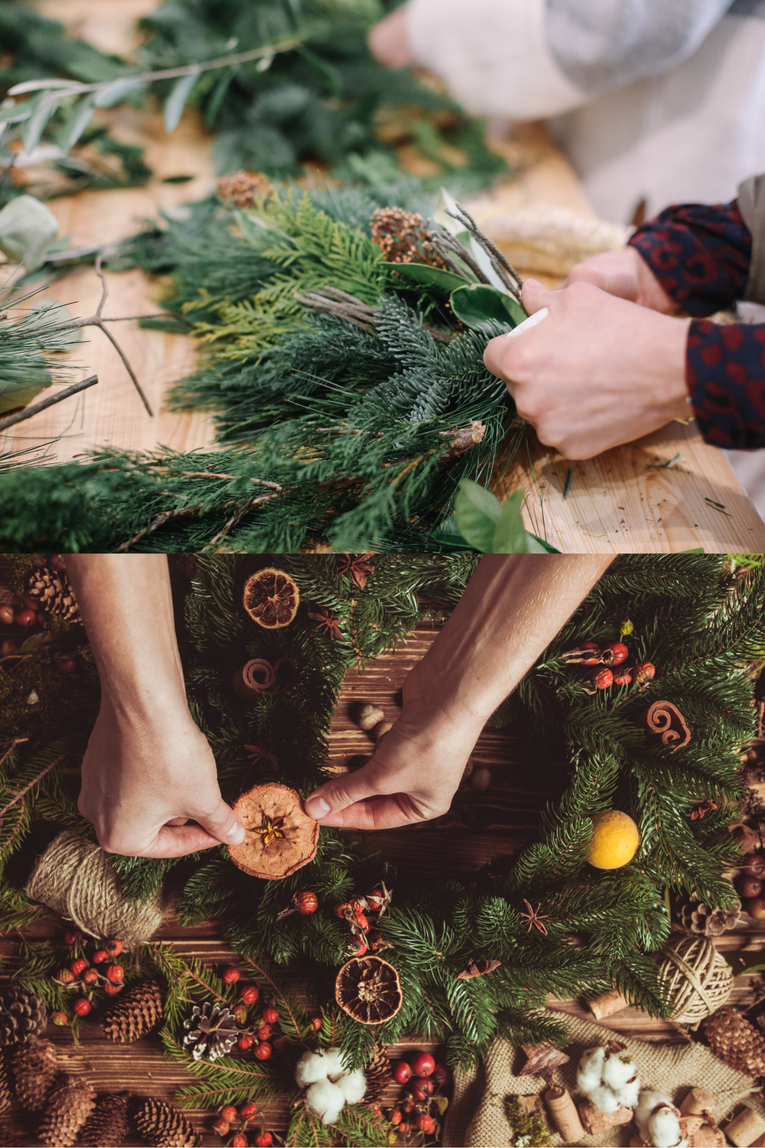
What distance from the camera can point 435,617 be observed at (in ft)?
1.71

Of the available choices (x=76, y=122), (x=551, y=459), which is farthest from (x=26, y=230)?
(x=551, y=459)

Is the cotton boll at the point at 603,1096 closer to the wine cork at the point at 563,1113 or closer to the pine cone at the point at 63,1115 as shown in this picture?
the wine cork at the point at 563,1113

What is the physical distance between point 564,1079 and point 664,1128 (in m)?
0.10

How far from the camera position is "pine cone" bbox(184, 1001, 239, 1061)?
567 millimetres

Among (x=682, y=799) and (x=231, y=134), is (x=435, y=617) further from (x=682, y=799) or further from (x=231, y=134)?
(x=231, y=134)

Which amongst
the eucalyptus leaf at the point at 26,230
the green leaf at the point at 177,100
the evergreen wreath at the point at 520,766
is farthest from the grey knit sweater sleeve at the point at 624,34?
the evergreen wreath at the point at 520,766

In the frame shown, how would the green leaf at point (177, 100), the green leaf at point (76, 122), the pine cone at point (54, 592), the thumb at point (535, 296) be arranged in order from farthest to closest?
1. the green leaf at point (177, 100)
2. the green leaf at point (76, 122)
3. the thumb at point (535, 296)
4. the pine cone at point (54, 592)

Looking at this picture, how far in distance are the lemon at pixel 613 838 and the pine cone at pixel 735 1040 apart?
0.17 metres

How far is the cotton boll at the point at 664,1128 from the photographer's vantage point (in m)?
0.59

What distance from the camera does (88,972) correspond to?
56 cm

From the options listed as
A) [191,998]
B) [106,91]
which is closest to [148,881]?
[191,998]

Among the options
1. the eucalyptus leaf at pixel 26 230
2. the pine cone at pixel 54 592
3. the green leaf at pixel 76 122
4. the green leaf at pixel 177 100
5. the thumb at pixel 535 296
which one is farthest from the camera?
the green leaf at pixel 177 100

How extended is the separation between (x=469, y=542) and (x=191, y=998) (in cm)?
43

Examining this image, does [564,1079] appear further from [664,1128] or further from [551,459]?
[551,459]
